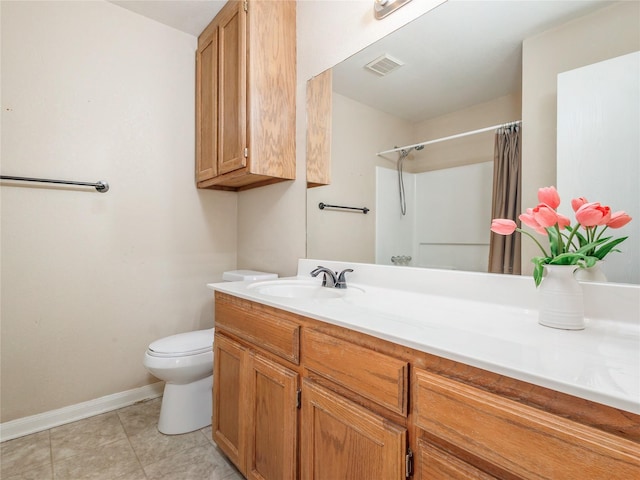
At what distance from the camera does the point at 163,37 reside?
2.16 metres

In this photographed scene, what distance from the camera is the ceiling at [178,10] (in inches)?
76.6

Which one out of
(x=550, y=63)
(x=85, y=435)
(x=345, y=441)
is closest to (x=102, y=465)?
(x=85, y=435)

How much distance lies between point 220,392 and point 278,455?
488 mm

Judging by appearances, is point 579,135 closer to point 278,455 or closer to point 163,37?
point 278,455

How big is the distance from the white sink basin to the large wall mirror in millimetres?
212

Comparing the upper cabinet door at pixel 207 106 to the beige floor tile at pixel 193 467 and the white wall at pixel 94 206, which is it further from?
the beige floor tile at pixel 193 467

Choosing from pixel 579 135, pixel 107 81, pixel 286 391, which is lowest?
pixel 286 391

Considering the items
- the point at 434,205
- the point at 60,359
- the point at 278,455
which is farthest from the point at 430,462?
the point at 60,359

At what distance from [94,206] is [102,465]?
137 cm

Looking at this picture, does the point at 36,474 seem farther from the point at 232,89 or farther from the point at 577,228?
the point at 577,228

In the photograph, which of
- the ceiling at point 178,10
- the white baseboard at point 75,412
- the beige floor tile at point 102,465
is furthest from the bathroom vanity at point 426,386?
the ceiling at point 178,10

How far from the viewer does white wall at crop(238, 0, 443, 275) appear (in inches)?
59.8

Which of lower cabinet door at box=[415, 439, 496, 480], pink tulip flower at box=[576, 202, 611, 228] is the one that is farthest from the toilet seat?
pink tulip flower at box=[576, 202, 611, 228]

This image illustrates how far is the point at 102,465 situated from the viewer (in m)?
→ 1.49
